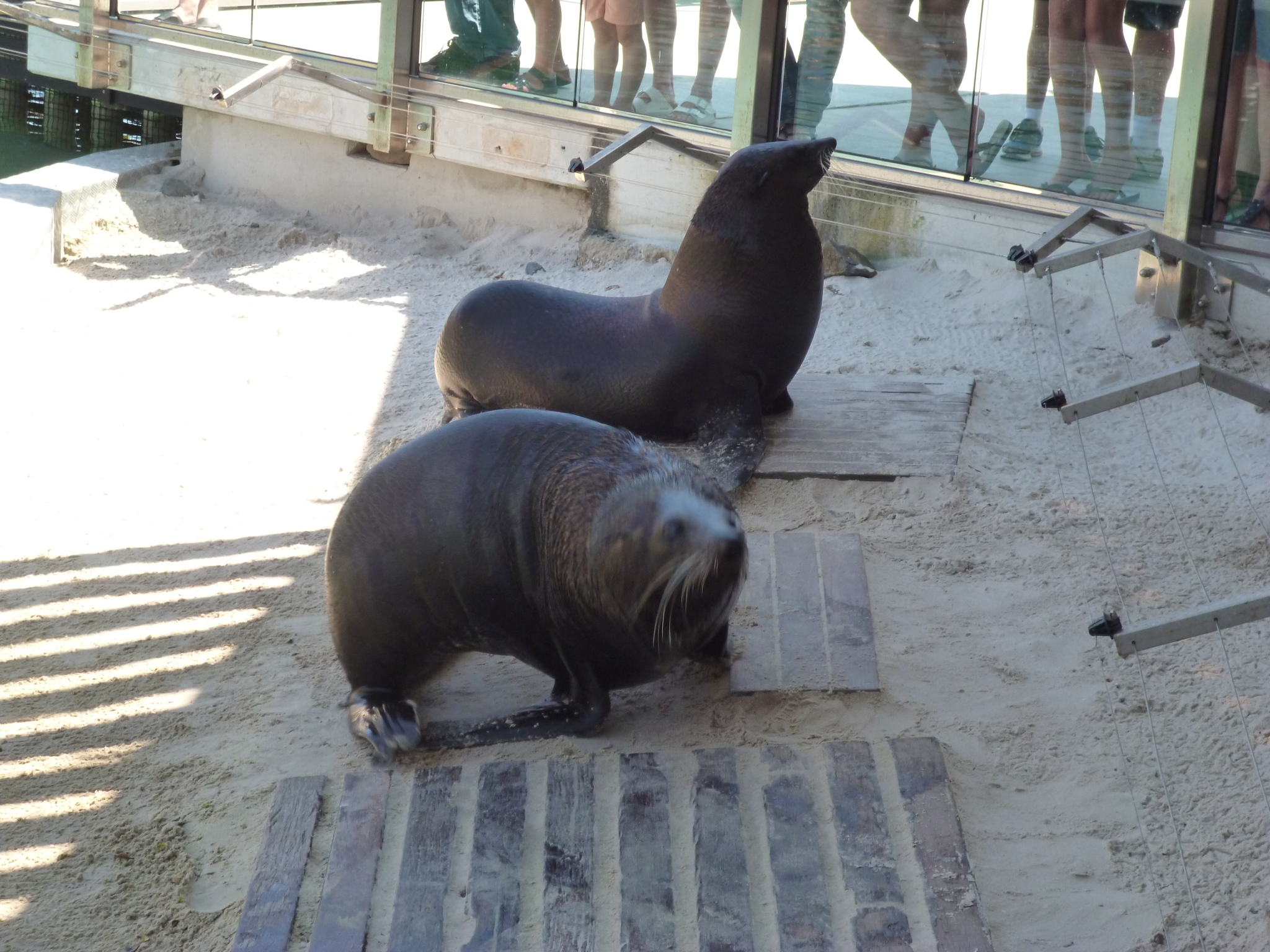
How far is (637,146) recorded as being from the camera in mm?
6723

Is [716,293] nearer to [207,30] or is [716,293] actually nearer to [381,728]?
[381,728]

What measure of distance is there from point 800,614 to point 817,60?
4.01m

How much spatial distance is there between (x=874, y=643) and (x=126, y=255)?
6411mm

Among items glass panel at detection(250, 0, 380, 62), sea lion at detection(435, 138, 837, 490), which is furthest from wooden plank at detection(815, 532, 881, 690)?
glass panel at detection(250, 0, 380, 62)

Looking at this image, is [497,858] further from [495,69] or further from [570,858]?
[495,69]

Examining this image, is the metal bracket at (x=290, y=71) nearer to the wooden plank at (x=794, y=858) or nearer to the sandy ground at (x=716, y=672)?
the sandy ground at (x=716, y=672)

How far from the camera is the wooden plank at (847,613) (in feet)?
11.2

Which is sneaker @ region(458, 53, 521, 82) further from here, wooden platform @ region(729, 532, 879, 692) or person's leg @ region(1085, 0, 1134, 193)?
wooden platform @ region(729, 532, 879, 692)

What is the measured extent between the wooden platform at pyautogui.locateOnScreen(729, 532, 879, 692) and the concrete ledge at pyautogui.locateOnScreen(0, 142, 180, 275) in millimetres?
5553

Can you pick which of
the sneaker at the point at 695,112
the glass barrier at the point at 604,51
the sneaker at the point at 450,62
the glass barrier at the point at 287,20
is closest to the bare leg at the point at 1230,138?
the glass barrier at the point at 604,51

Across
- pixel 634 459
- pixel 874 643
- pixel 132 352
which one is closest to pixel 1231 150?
pixel 874 643

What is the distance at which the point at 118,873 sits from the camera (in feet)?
10.0

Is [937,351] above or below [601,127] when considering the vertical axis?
below

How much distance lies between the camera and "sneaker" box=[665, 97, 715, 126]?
7.27 metres
